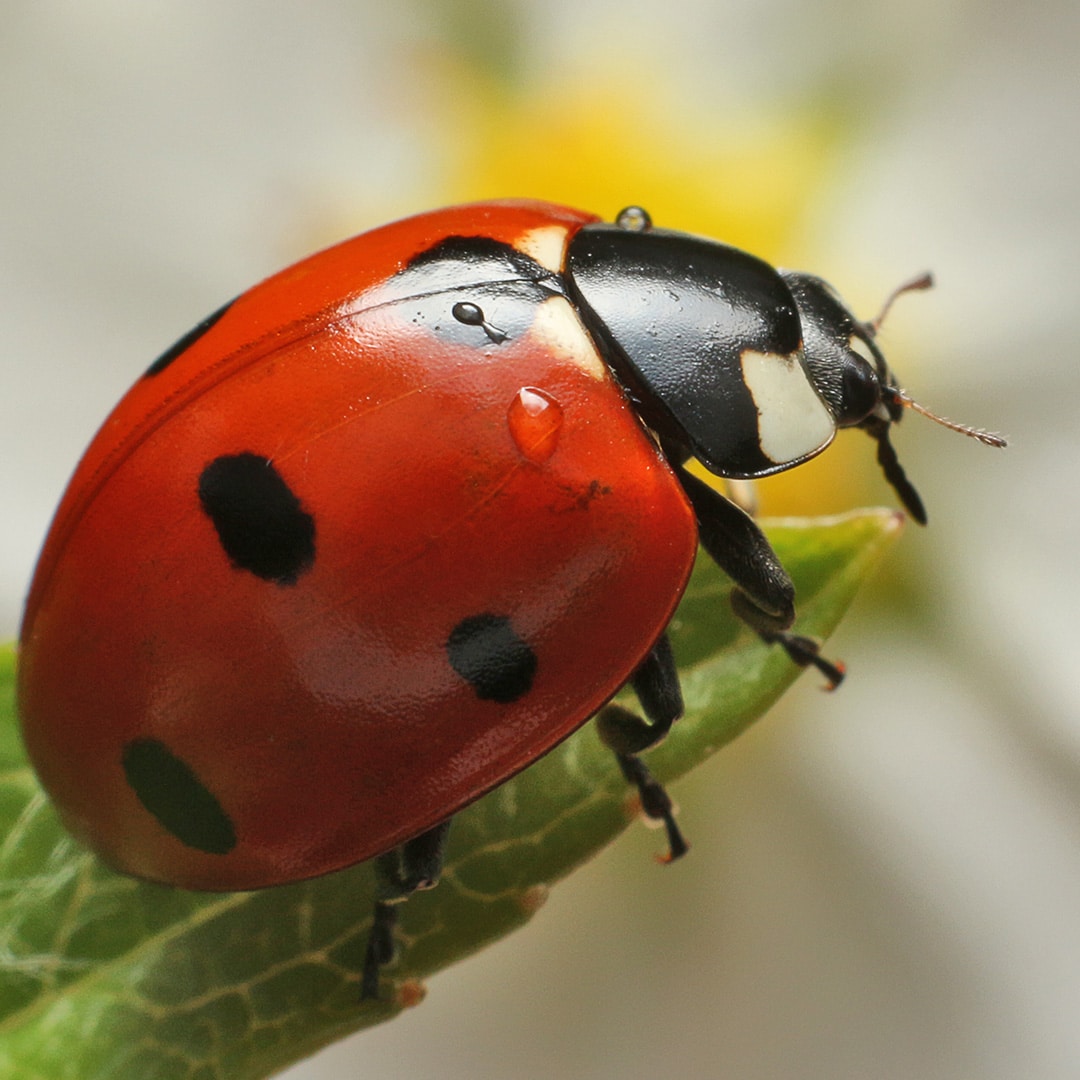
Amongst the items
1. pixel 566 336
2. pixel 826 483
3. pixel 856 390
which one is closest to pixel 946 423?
pixel 856 390

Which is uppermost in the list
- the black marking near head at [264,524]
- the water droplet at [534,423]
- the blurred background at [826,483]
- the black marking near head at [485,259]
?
the black marking near head at [485,259]

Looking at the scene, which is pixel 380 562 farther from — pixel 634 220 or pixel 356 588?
pixel 634 220

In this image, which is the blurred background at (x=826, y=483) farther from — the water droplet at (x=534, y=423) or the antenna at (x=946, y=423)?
the water droplet at (x=534, y=423)

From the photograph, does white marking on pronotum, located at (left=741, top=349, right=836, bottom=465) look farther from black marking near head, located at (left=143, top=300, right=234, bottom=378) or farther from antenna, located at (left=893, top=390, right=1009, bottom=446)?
black marking near head, located at (left=143, top=300, right=234, bottom=378)

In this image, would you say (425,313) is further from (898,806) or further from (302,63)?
(302,63)

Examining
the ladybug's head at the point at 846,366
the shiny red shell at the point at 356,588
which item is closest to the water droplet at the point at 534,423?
the shiny red shell at the point at 356,588

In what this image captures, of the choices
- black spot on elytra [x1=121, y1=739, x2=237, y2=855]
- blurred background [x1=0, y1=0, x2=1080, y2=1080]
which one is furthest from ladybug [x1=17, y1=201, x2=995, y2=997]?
blurred background [x1=0, y1=0, x2=1080, y2=1080]
